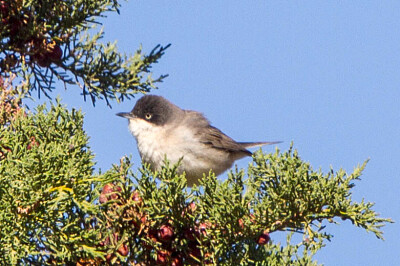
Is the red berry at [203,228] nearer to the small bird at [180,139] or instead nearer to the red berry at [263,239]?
the red berry at [263,239]

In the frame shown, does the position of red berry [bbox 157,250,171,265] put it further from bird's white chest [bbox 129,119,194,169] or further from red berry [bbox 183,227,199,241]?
bird's white chest [bbox 129,119,194,169]

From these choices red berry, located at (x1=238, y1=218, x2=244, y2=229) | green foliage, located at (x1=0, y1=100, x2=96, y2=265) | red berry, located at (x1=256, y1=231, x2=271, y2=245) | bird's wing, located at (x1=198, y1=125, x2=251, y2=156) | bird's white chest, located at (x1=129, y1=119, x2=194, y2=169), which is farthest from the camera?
bird's wing, located at (x1=198, y1=125, x2=251, y2=156)

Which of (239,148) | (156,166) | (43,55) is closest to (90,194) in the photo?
(43,55)

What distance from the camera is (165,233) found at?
3.63 metres

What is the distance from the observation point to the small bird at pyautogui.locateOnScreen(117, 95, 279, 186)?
651 centimetres

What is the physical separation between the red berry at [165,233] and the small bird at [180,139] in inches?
105

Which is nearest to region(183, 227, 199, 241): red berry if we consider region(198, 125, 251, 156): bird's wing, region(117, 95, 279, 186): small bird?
region(117, 95, 279, 186): small bird

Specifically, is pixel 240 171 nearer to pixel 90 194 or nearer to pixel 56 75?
pixel 90 194

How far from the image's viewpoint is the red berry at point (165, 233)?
3629mm

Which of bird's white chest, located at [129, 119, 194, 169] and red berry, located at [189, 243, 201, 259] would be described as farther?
bird's white chest, located at [129, 119, 194, 169]

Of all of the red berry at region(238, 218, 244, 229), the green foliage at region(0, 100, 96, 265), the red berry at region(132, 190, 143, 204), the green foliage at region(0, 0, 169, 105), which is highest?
the green foliage at region(0, 0, 169, 105)

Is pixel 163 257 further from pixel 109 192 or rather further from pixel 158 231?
pixel 109 192

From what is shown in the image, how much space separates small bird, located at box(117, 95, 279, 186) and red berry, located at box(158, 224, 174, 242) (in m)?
2.66

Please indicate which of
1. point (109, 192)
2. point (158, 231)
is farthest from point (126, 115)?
point (158, 231)
